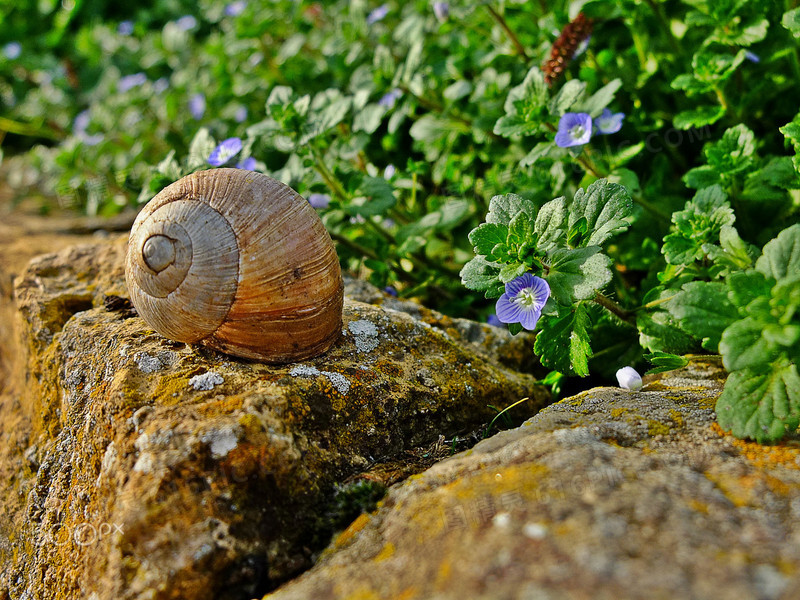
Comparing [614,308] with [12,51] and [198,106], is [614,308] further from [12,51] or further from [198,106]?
[12,51]

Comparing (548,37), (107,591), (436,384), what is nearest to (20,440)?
(107,591)

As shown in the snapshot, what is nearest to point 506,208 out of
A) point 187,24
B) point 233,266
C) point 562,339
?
point 562,339

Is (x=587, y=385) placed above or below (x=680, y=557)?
below

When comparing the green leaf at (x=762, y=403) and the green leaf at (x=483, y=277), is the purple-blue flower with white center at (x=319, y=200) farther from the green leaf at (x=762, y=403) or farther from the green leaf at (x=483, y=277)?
the green leaf at (x=762, y=403)

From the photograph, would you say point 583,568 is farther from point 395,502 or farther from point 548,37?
point 548,37

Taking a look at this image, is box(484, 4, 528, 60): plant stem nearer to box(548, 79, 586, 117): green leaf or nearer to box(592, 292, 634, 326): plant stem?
box(548, 79, 586, 117): green leaf

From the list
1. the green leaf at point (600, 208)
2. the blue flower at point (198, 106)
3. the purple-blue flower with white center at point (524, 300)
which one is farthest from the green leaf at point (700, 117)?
the blue flower at point (198, 106)
